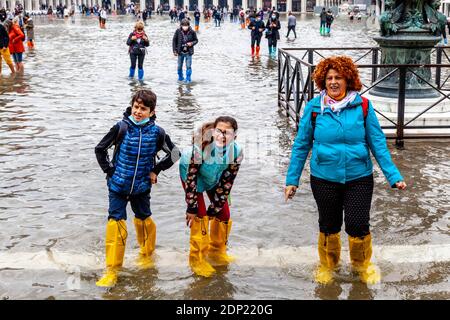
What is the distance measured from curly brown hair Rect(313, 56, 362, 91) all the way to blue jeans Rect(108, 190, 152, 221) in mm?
1721

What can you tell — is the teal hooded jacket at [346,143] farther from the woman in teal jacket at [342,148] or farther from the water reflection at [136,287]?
the water reflection at [136,287]

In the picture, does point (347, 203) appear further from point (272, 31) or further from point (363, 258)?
point (272, 31)

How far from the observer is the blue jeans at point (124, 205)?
520 cm

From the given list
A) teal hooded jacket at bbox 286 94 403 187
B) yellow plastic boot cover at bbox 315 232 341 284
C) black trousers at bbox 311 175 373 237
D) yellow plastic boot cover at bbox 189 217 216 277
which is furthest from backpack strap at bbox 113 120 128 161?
yellow plastic boot cover at bbox 315 232 341 284

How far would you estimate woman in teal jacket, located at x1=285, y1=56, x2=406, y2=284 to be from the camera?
4734 millimetres

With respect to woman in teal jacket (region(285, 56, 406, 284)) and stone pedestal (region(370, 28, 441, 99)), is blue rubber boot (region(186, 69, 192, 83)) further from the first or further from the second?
woman in teal jacket (region(285, 56, 406, 284))

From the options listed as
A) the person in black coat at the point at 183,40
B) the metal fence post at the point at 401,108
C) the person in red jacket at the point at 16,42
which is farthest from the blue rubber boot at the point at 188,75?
the metal fence post at the point at 401,108

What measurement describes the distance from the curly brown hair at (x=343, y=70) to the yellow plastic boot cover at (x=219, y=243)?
4.90 feet

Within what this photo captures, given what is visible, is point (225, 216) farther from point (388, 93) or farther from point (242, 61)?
point (242, 61)

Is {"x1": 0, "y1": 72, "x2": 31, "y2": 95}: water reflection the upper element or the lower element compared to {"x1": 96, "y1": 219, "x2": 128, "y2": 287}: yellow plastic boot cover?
upper

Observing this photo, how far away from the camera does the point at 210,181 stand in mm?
5227

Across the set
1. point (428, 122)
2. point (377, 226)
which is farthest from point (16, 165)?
point (428, 122)

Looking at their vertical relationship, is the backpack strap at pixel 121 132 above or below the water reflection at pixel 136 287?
above

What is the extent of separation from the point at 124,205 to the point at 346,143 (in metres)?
1.85
